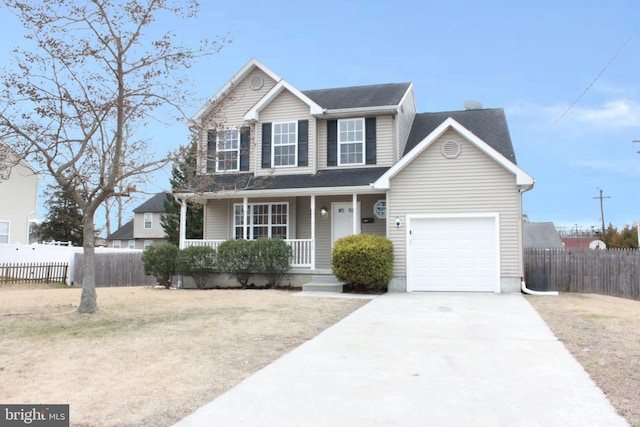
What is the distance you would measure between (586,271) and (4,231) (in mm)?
26478

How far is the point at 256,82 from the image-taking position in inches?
744

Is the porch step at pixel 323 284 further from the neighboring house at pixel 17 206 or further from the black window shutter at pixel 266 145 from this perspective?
the neighboring house at pixel 17 206

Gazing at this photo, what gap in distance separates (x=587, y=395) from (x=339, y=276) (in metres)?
9.64

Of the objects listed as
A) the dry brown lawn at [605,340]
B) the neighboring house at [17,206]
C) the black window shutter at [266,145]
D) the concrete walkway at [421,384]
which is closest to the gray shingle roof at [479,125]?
the black window shutter at [266,145]

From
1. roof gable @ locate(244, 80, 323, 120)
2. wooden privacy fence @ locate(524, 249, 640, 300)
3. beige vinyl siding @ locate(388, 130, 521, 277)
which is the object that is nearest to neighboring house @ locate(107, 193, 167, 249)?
roof gable @ locate(244, 80, 323, 120)

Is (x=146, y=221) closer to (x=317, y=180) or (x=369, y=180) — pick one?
(x=317, y=180)

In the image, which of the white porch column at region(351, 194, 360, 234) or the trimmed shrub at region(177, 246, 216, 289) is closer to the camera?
the white porch column at region(351, 194, 360, 234)

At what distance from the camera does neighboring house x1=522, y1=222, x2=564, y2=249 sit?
104 ft

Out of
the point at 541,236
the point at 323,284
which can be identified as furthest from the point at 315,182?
the point at 541,236

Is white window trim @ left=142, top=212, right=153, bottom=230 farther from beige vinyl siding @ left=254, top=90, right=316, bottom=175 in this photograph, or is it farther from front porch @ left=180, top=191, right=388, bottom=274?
beige vinyl siding @ left=254, top=90, right=316, bottom=175

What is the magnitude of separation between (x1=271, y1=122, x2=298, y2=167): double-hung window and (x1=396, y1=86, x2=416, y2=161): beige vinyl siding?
3.59 meters

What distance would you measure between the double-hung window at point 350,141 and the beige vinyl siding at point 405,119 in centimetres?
127

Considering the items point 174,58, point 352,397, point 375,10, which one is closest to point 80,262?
point 174,58

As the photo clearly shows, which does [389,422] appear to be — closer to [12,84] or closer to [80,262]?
[12,84]
